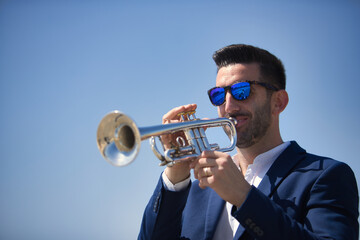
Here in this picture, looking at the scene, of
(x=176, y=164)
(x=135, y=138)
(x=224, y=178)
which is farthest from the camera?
(x=176, y=164)

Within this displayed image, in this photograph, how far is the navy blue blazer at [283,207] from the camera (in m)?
2.57

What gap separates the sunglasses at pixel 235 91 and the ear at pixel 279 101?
8 centimetres

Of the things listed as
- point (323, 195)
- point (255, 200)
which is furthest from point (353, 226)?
point (255, 200)

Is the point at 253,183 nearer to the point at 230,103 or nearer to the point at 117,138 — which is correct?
the point at 230,103

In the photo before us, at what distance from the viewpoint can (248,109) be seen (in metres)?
3.83

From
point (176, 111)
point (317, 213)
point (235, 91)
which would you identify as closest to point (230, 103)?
point (235, 91)

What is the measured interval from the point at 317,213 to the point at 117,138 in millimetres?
1905

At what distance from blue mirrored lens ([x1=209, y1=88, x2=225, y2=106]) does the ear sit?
2.13 ft

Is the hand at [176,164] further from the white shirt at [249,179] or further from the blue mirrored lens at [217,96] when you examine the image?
the blue mirrored lens at [217,96]

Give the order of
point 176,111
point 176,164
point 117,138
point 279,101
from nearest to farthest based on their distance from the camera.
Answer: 1. point 117,138
2. point 176,164
3. point 176,111
4. point 279,101

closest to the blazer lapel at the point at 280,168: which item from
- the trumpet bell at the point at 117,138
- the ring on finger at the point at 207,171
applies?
the ring on finger at the point at 207,171

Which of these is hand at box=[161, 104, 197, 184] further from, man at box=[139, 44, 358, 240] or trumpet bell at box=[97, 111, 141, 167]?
trumpet bell at box=[97, 111, 141, 167]

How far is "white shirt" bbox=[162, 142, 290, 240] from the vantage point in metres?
3.56

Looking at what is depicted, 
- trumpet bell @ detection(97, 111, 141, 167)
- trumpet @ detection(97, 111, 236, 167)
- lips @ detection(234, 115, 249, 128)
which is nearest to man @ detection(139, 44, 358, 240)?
lips @ detection(234, 115, 249, 128)
